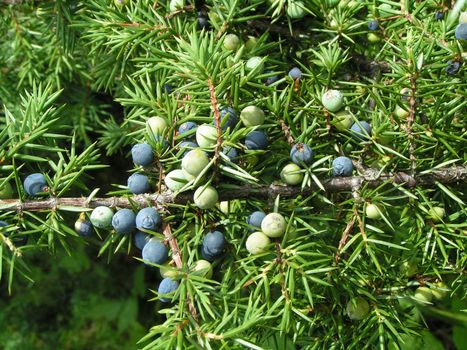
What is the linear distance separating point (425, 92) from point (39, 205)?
1.84ft

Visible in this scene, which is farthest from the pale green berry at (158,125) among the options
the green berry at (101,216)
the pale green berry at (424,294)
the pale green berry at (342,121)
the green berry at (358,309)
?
the pale green berry at (424,294)

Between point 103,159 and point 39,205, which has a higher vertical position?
point 39,205

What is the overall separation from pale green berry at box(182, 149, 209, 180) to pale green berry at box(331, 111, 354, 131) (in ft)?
0.70

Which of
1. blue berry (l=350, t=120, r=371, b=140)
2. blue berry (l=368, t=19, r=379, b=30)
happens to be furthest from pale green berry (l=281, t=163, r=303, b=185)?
blue berry (l=368, t=19, r=379, b=30)

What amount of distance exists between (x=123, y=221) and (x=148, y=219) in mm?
42

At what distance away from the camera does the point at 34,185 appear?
726mm

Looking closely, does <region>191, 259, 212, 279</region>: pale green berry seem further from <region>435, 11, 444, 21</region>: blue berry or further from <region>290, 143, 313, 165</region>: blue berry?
<region>435, 11, 444, 21</region>: blue berry

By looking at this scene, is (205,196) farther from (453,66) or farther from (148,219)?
(453,66)

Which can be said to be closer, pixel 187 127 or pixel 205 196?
pixel 205 196

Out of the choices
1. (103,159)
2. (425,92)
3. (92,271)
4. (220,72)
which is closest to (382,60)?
(425,92)

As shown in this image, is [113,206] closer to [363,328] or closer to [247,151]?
[247,151]

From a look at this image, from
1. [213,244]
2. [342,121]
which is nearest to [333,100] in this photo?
[342,121]

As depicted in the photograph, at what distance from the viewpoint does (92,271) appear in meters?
2.21

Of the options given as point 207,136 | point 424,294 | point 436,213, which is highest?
point 207,136
